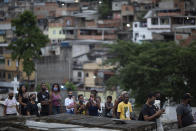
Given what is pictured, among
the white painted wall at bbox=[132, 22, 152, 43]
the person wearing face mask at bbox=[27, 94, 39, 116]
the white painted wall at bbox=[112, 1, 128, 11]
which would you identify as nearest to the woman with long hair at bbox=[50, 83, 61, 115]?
the person wearing face mask at bbox=[27, 94, 39, 116]

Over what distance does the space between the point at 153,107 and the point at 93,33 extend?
204ft

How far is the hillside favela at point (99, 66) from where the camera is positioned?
10.2 meters

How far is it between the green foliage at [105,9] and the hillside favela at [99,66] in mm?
147

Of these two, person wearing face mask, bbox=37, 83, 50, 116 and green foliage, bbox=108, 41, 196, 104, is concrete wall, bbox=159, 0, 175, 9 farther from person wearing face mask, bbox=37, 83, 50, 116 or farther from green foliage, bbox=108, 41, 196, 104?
person wearing face mask, bbox=37, 83, 50, 116

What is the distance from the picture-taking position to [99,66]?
5697cm

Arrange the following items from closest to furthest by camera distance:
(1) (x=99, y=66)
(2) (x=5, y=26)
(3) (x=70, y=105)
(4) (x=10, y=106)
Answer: (4) (x=10, y=106) < (3) (x=70, y=105) < (1) (x=99, y=66) < (2) (x=5, y=26)

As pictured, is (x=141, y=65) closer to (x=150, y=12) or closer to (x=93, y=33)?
(x=150, y=12)

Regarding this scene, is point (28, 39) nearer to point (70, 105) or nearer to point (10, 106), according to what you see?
point (70, 105)

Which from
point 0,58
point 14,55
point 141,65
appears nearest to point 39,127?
point 141,65

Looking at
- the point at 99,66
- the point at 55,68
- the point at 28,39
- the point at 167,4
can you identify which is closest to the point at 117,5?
the point at 167,4

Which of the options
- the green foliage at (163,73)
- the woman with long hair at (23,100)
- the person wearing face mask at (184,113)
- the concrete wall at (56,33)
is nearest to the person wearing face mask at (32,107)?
the woman with long hair at (23,100)

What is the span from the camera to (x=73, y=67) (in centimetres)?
5997

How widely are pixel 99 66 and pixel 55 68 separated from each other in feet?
20.4

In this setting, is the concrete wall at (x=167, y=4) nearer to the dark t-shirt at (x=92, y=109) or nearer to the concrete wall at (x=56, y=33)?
the concrete wall at (x=56, y=33)
